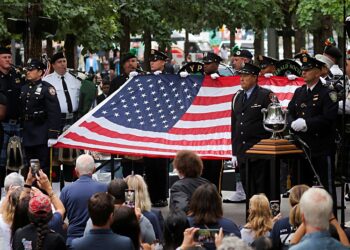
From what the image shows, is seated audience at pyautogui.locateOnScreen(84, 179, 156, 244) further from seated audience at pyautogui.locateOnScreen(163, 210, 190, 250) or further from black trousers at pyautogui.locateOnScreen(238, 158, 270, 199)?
black trousers at pyautogui.locateOnScreen(238, 158, 270, 199)

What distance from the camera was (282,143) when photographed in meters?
12.6

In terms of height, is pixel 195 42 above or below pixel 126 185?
above

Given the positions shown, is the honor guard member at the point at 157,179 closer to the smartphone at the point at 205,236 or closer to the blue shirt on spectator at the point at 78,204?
the blue shirt on spectator at the point at 78,204

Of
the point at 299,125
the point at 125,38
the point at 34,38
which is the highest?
the point at 125,38

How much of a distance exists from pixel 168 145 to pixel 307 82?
2.28 m

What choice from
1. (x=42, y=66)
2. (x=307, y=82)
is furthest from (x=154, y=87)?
(x=307, y=82)

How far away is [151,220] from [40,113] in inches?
217

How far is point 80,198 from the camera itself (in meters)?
10.9

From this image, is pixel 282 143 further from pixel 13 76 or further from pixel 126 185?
pixel 13 76

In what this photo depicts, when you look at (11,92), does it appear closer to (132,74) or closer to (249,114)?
(132,74)

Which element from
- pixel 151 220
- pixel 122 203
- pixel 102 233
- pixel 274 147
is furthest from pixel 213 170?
pixel 102 233

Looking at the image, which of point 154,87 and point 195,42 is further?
point 195,42

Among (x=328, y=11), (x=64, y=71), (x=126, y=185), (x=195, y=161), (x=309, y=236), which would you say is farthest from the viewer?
(x=328, y=11)

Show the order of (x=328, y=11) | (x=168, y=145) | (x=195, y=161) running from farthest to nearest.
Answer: (x=328, y=11), (x=168, y=145), (x=195, y=161)
